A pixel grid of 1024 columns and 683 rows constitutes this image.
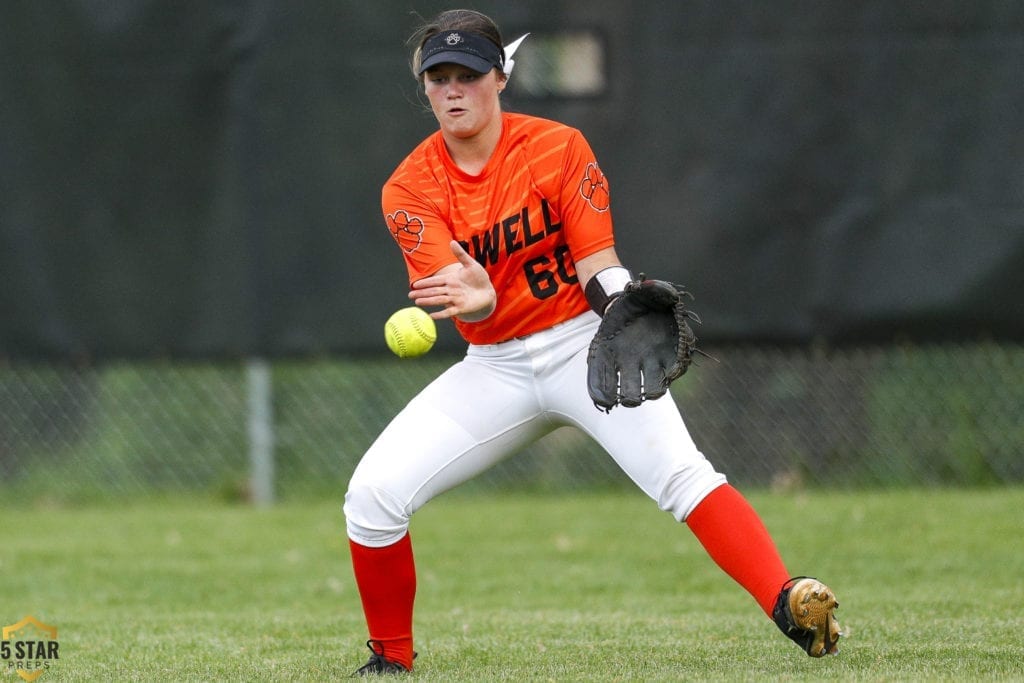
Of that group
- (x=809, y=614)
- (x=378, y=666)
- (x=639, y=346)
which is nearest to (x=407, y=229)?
(x=639, y=346)

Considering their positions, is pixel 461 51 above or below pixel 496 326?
above

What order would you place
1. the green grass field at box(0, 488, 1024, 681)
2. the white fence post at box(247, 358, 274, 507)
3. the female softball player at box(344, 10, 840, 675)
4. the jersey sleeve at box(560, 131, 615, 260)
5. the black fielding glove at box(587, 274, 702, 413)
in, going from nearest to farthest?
the black fielding glove at box(587, 274, 702, 413)
the female softball player at box(344, 10, 840, 675)
the jersey sleeve at box(560, 131, 615, 260)
the green grass field at box(0, 488, 1024, 681)
the white fence post at box(247, 358, 274, 507)

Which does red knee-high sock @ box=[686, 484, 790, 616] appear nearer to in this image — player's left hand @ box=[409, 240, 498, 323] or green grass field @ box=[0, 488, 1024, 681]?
green grass field @ box=[0, 488, 1024, 681]

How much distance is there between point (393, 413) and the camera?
873cm

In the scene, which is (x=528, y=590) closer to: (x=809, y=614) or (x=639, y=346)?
(x=639, y=346)

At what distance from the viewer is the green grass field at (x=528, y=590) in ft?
14.5

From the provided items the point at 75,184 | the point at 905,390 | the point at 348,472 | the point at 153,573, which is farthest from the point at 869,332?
the point at 75,184

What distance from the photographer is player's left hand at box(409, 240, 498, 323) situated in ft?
13.5

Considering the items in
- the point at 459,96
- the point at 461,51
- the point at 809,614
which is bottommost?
the point at 809,614

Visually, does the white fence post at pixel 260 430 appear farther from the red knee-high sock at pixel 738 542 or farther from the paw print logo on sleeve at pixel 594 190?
the red knee-high sock at pixel 738 542

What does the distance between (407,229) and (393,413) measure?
4491 millimetres

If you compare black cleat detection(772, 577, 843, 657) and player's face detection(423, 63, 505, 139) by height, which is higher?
player's face detection(423, 63, 505, 139)

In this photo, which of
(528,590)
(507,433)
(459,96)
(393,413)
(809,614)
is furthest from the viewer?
(393,413)

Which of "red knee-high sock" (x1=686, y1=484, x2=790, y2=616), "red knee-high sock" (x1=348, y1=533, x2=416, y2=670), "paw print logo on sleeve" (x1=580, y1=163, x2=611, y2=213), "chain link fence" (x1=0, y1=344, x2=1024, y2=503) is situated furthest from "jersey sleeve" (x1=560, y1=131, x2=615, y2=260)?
"chain link fence" (x1=0, y1=344, x2=1024, y2=503)
